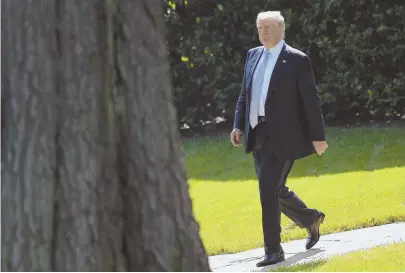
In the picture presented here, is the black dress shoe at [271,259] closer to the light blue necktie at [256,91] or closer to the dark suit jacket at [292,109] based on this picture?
the dark suit jacket at [292,109]

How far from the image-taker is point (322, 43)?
48.9 ft

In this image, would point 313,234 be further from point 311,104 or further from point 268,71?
point 268,71

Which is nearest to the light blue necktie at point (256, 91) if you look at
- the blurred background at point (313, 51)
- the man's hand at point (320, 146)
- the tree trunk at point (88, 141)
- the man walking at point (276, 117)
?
the man walking at point (276, 117)

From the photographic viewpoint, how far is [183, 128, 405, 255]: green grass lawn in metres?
8.67

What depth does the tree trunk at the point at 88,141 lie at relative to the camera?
420 centimetres

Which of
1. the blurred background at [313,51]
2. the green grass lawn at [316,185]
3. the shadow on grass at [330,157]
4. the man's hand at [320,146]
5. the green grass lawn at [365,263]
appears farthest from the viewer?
the blurred background at [313,51]

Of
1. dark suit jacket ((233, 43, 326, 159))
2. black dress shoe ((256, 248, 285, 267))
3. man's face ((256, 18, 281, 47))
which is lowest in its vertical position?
black dress shoe ((256, 248, 285, 267))

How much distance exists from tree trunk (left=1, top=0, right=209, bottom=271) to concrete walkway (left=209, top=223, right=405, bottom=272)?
2897mm

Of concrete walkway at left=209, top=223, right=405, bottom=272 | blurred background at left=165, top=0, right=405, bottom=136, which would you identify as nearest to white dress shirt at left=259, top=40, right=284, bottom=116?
concrete walkway at left=209, top=223, right=405, bottom=272

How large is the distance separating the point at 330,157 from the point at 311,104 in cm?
611

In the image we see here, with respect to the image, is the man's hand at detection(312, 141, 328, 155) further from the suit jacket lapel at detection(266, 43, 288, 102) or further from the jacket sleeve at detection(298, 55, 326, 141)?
the suit jacket lapel at detection(266, 43, 288, 102)

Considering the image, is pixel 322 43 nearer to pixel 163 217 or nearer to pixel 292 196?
pixel 292 196

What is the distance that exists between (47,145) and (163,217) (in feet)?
2.00

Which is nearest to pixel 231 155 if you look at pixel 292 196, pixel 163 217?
pixel 292 196
